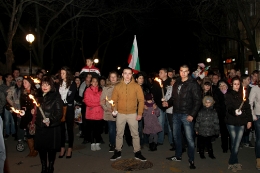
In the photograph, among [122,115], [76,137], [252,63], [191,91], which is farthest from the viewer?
[252,63]

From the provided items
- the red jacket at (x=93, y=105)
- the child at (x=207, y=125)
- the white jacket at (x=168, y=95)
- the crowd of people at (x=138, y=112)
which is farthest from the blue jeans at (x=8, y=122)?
the child at (x=207, y=125)

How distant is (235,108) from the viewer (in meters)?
6.47

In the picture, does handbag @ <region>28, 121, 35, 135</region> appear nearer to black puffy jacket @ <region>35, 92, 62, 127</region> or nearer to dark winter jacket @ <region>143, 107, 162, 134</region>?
black puffy jacket @ <region>35, 92, 62, 127</region>

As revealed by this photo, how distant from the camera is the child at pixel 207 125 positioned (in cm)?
766

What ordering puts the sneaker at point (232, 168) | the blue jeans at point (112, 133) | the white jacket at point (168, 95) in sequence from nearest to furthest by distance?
1. the sneaker at point (232, 168)
2. the blue jeans at point (112, 133)
3. the white jacket at point (168, 95)

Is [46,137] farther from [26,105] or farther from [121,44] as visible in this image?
[121,44]

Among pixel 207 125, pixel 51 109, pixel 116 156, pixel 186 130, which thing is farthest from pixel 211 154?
pixel 51 109

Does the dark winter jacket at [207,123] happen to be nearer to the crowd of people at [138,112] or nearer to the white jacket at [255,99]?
the crowd of people at [138,112]

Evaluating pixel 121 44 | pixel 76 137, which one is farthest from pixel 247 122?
pixel 121 44

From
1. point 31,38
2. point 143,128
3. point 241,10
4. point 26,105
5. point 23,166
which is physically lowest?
point 23,166

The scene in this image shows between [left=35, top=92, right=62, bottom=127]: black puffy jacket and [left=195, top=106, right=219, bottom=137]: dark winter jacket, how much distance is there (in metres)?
3.62

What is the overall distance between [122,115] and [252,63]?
97.2 ft

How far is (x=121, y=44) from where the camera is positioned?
43.0 meters

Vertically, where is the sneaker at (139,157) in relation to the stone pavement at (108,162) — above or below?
above
